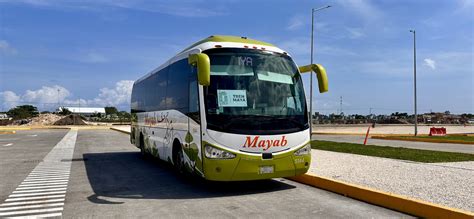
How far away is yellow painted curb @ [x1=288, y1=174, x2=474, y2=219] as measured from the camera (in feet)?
19.8

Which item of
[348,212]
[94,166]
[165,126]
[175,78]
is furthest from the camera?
[94,166]

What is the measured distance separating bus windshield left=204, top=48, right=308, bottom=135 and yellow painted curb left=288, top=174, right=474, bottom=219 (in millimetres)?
1377

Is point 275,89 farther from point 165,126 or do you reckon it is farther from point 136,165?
point 136,165

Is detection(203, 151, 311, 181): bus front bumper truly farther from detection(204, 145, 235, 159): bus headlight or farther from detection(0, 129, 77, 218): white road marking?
detection(0, 129, 77, 218): white road marking

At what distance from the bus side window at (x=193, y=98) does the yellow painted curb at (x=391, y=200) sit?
3131 millimetres

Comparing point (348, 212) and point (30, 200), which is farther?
point (30, 200)

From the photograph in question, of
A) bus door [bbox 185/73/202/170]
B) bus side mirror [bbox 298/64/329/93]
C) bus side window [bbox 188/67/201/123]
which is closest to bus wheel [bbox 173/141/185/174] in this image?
bus door [bbox 185/73/202/170]

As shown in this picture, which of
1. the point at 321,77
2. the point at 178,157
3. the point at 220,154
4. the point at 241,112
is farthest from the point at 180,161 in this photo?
the point at 321,77

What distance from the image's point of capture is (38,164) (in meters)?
13.5

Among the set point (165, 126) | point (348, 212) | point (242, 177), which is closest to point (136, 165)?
point (165, 126)

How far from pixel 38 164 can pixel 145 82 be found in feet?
15.1

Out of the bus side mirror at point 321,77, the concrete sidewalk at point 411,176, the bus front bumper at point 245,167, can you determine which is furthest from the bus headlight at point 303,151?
the bus side mirror at point 321,77

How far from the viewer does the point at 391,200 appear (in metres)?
6.93

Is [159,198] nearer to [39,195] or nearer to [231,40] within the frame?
[39,195]
